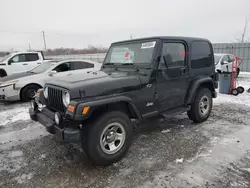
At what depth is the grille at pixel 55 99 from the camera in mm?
3069

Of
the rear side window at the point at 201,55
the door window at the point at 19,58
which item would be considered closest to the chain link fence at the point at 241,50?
the rear side window at the point at 201,55

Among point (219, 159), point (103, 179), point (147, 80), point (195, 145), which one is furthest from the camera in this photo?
point (195, 145)

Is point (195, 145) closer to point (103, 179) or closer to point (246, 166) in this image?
point (246, 166)

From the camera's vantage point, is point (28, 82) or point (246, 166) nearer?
point (246, 166)

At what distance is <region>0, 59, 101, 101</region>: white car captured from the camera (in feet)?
21.9

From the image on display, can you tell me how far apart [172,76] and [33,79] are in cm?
529

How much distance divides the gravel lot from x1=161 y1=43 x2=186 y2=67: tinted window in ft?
5.09

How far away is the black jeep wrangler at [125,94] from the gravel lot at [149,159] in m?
0.33

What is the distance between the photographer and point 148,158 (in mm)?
3268

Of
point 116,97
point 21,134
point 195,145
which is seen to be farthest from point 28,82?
point 195,145

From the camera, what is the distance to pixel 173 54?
3916 millimetres

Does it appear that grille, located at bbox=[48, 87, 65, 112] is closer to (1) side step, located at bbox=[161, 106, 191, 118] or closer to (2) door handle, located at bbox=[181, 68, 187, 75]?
(1) side step, located at bbox=[161, 106, 191, 118]

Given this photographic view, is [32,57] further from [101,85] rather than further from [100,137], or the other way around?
[100,137]

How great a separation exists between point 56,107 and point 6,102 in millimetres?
5281
